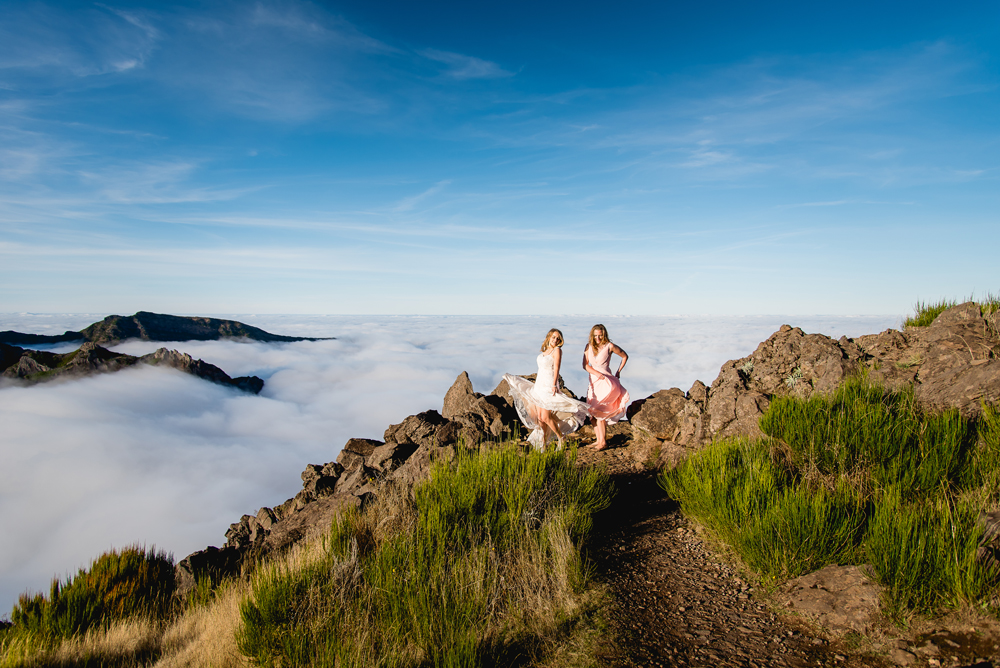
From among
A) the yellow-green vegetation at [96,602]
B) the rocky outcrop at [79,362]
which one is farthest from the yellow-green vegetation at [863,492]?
the rocky outcrop at [79,362]

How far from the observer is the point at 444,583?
12.0ft

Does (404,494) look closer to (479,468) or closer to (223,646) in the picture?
(479,468)

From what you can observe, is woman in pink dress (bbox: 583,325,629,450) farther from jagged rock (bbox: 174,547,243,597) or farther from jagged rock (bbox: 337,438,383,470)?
jagged rock (bbox: 174,547,243,597)

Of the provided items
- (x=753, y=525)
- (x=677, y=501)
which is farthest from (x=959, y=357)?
(x=753, y=525)

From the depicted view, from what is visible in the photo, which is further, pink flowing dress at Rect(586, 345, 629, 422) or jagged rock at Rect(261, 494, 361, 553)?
pink flowing dress at Rect(586, 345, 629, 422)

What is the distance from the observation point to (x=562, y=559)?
4102mm

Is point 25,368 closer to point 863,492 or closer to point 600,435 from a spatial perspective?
point 600,435

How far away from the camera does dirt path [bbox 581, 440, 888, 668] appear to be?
3.21 metres

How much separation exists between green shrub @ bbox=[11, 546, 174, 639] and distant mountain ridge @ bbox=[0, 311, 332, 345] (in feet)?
362

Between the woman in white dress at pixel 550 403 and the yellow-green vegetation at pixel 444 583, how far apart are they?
239 centimetres

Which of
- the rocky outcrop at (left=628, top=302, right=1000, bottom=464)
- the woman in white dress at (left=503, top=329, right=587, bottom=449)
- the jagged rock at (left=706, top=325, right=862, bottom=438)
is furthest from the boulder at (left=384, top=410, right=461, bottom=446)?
the jagged rock at (left=706, top=325, right=862, bottom=438)

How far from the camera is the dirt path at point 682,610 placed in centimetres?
321

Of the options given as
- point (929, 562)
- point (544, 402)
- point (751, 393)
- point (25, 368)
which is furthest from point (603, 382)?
point (25, 368)

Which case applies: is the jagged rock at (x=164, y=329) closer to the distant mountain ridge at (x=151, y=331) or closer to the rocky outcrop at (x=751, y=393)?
the distant mountain ridge at (x=151, y=331)
